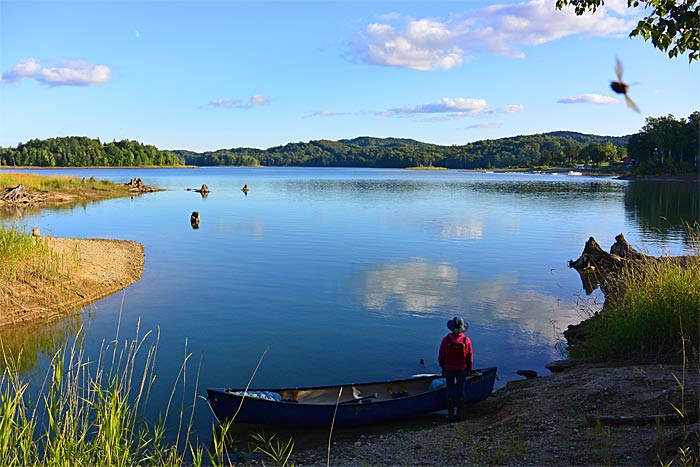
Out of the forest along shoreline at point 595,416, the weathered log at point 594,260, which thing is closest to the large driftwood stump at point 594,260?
the weathered log at point 594,260

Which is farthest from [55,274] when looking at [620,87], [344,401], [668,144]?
[668,144]

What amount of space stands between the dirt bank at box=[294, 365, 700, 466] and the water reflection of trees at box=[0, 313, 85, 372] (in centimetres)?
899

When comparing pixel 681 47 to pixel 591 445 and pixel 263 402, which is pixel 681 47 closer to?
pixel 591 445

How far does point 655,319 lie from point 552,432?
16.6 feet

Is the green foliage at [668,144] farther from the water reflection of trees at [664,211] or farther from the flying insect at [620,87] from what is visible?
the flying insect at [620,87]

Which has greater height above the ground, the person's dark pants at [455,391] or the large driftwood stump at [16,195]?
the large driftwood stump at [16,195]

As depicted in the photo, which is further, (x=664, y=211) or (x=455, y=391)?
(x=664, y=211)

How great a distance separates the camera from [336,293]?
22172 mm

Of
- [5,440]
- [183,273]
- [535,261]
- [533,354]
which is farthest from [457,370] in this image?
[535,261]

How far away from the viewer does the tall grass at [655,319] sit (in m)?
12.1

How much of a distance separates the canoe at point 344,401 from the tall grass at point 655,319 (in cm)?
376

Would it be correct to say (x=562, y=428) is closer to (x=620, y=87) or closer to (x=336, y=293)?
(x=620, y=87)

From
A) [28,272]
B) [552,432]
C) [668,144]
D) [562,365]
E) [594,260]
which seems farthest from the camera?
[668,144]

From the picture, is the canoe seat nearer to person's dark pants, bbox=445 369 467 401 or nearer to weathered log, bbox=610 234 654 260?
person's dark pants, bbox=445 369 467 401
